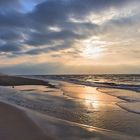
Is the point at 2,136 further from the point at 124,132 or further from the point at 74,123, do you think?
the point at 124,132

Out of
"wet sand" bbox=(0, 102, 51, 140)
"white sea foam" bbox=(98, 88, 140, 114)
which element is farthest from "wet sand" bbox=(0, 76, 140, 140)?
"white sea foam" bbox=(98, 88, 140, 114)

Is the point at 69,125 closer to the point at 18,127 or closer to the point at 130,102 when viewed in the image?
the point at 18,127

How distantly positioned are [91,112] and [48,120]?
10.5ft

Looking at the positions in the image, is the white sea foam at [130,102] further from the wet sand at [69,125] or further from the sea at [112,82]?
the sea at [112,82]

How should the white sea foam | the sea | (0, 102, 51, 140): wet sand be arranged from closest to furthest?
(0, 102, 51, 140): wet sand < the white sea foam < the sea

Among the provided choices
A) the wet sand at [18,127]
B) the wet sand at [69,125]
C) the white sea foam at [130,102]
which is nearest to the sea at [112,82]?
the white sea foam at [130,102]

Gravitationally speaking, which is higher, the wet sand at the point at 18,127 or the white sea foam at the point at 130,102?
the white sea foam at the point at 130,102

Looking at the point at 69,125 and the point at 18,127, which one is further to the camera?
the point at 69,125

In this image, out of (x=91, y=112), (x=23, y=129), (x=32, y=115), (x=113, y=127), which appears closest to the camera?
(x=23, y=129)

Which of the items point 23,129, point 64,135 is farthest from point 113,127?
point 23,129

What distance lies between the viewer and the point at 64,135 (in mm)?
9141

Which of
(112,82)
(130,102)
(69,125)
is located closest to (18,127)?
(69,125)

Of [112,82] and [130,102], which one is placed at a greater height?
[112,82]

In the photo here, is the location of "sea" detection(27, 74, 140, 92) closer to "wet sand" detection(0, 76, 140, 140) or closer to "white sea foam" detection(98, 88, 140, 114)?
"white sea foam" detection(98, 88, 140, 114)
